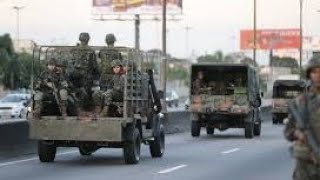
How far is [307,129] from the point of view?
6980mm

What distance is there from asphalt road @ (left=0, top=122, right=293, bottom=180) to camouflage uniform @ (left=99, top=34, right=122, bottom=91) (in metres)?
1.79

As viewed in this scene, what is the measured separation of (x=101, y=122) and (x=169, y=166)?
5.53 feet

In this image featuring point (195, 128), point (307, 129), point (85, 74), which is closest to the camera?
point (307, 129)

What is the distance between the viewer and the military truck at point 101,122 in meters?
17.8

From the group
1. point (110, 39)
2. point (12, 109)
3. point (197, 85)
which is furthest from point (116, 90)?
point (12, 109)

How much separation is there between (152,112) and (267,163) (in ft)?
9.49

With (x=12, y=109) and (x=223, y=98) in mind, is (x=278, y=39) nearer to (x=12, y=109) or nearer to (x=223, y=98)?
(x=12, y=109)

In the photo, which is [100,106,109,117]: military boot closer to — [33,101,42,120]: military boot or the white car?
[33,101,42,120]: military boot

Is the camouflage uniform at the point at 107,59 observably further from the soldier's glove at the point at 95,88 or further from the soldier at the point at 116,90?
the soldier at the point at 116,90

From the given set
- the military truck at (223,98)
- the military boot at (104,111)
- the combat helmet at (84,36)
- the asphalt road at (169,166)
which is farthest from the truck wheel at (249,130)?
the military boot at (104,111)

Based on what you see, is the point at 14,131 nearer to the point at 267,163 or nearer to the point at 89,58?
the point at 89,58

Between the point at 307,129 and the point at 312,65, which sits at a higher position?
the point at 312,65

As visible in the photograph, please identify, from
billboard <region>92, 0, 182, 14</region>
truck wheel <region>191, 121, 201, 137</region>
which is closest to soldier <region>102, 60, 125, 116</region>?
truck wheel <region>191, 121, 201, 137</region>

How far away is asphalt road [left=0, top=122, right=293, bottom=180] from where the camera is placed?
15578 mm
